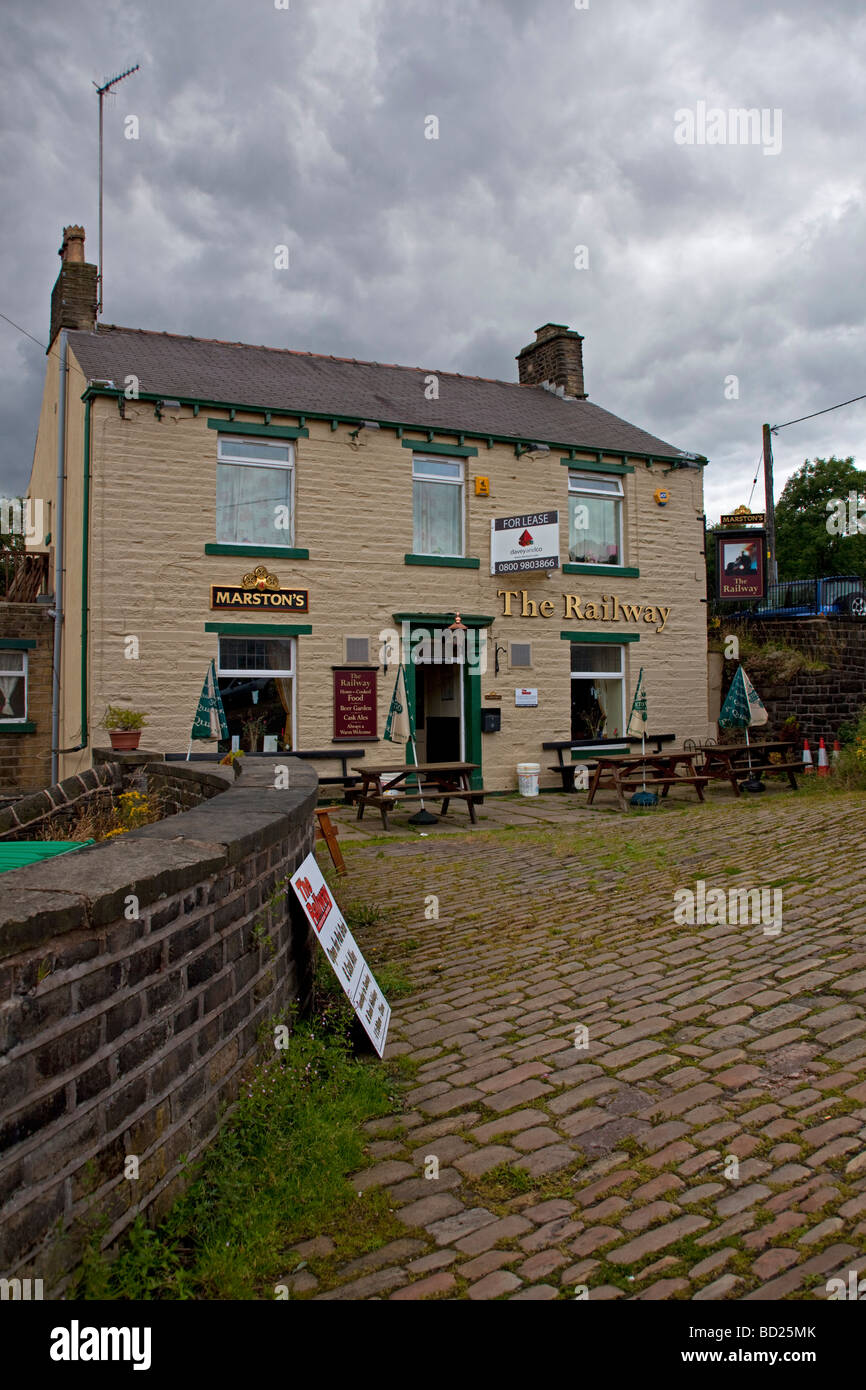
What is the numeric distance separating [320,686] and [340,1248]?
12.4 meters

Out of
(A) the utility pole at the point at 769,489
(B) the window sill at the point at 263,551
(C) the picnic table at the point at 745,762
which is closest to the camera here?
(B) the window sill at the point at 263,551

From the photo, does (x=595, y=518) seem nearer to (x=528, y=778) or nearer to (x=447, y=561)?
(x=447, y=561)

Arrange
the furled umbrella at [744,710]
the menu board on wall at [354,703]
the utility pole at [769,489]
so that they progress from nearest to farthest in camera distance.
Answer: the menu board on wall at [354,703] → the furled umbrella at [744,710] → the utility pole at [769,489]

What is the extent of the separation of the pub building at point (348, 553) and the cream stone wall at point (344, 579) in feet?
0.11

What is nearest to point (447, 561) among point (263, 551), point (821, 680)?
point (263, 551)

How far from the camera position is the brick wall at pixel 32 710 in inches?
594

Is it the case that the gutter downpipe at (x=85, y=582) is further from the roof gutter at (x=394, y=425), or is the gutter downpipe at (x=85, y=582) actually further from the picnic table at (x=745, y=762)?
the picnic table at (x=745, y=762)

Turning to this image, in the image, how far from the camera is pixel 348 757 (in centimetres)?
1567

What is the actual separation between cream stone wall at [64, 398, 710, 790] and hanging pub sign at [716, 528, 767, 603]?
1768 millimetres

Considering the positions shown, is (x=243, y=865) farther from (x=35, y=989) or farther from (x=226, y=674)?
(x=226, y=674)

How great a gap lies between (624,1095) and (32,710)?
1314cm

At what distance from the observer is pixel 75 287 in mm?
16219

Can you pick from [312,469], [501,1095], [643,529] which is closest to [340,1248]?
[501,1095]

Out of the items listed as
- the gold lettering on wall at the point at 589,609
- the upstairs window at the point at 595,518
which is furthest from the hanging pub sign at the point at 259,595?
the upstairs window at the point at 595,518
